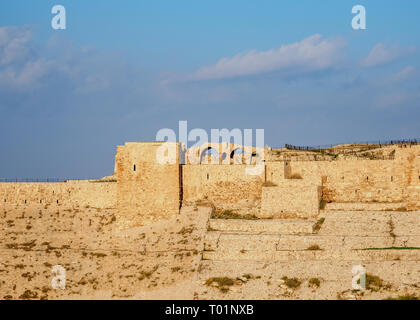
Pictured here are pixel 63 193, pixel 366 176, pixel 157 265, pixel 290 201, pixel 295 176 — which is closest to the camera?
pixel 157 265

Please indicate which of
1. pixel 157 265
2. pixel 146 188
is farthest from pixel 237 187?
pixel 157 265

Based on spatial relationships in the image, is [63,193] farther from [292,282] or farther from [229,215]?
[292,282]

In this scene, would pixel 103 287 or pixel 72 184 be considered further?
pixel 72 184

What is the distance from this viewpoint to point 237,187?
42906 mm

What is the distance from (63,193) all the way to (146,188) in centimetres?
662

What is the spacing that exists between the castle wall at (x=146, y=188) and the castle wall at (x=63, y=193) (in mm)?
3126

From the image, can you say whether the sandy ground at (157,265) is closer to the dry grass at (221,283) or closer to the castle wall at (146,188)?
the dry grass at (221,283)

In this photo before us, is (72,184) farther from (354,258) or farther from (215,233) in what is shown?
(354,258)

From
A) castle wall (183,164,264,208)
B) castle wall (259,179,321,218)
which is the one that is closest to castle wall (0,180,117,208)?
castle wall (183,164,264,208)

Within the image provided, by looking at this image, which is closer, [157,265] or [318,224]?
[157,265]

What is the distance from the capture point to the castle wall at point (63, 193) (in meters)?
44.1
